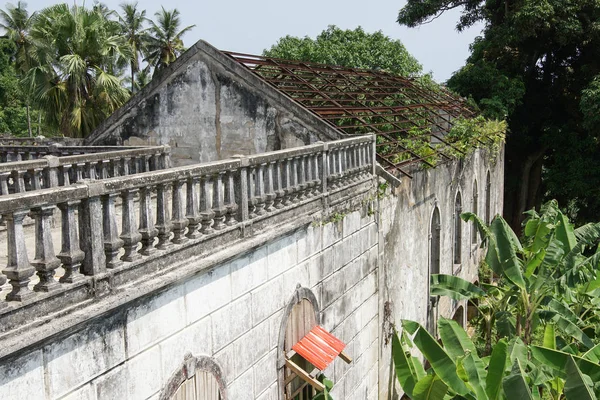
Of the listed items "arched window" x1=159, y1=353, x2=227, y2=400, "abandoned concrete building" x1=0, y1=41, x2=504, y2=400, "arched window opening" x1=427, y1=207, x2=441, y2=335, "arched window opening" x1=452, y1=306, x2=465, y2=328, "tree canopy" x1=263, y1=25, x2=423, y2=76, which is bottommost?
"arched window opening" x1=452, y1=306, x2=465, y2=328

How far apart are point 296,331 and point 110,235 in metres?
3.78

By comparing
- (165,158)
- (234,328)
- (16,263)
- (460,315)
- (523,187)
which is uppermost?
(165,158)

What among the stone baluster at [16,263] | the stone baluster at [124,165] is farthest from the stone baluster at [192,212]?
the stone baluster at [124,165]

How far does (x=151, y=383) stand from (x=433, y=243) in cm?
1105

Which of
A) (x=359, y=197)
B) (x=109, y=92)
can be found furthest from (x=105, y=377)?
(x=109, y=92)

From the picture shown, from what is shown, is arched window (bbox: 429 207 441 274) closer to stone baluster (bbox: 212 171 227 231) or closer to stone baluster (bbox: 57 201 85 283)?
stone baluster (bbox: 212 171 227 231)

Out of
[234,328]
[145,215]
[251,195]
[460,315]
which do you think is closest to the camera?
[145,215]

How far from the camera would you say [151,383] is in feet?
18.4

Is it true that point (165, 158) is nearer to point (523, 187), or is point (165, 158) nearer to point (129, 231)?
point (129, 231)

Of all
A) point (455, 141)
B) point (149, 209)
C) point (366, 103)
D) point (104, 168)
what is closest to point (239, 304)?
point (149, 209)

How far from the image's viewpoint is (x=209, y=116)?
12023mm

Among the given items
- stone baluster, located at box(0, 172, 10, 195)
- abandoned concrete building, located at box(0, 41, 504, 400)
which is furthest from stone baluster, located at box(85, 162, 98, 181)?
stone baluster, located at box(0, 172, 10, 195)

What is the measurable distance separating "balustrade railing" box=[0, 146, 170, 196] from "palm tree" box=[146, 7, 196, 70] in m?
25.9

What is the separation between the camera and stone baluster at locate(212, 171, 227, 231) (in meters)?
6.68
